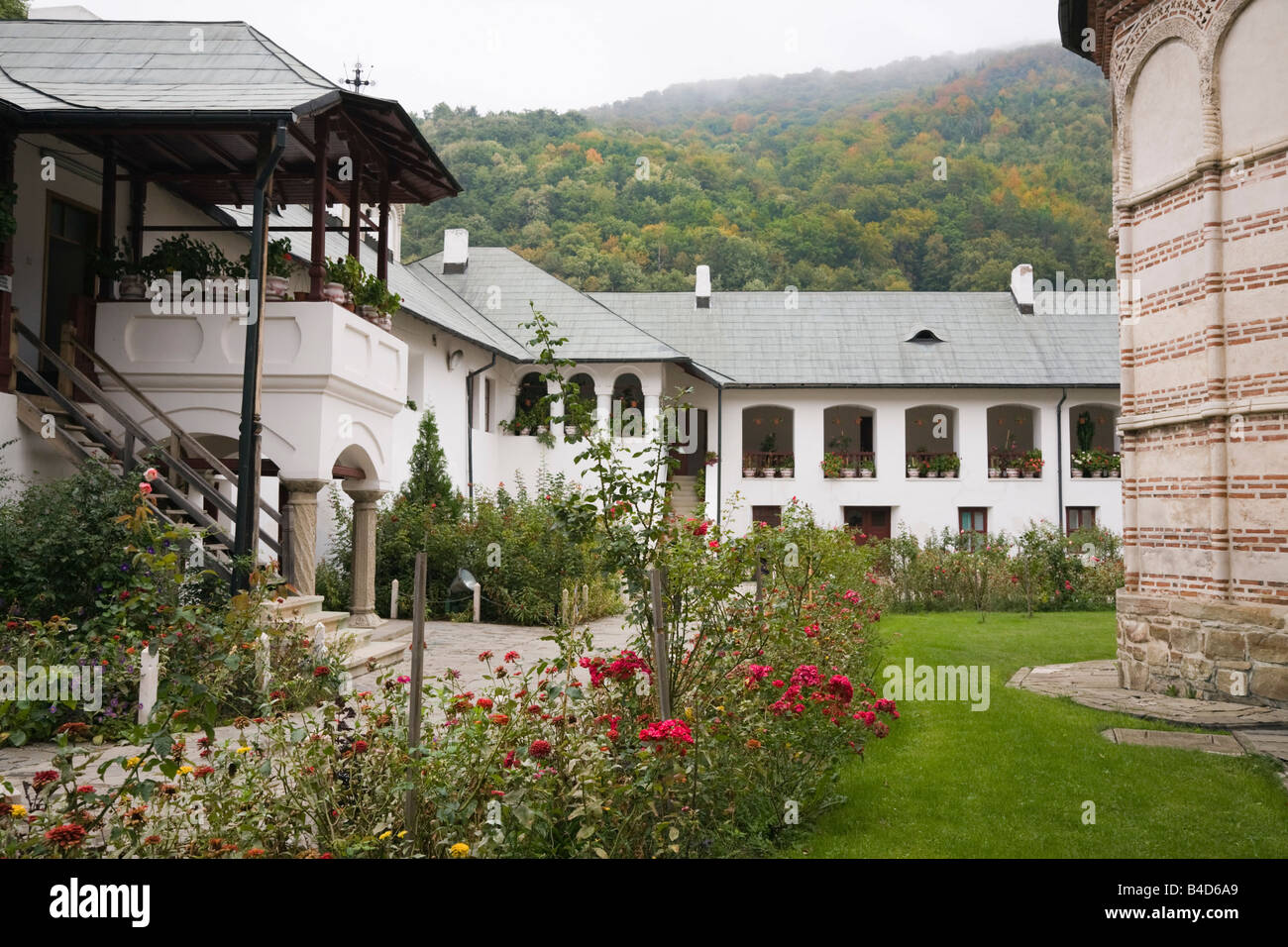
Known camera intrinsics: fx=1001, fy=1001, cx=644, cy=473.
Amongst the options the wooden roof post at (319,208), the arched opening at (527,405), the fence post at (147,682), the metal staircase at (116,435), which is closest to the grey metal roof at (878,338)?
the arched opening at (527,405)

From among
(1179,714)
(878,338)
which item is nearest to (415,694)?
(1179,714)

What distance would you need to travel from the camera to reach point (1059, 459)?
2600cm

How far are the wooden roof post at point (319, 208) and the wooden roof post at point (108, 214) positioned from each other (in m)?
2.03

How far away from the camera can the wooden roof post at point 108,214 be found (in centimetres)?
1005

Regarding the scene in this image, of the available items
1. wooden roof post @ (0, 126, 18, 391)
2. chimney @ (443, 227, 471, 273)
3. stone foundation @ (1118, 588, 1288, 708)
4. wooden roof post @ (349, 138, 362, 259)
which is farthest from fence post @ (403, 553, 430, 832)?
chimney @ (443, 227, 471, 273)

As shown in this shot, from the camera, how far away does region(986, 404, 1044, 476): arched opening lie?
26109 mm

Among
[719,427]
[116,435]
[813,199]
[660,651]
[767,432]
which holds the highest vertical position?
[813,199]

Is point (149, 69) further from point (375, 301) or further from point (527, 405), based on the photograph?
point (527, 405)

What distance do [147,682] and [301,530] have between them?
145 inches

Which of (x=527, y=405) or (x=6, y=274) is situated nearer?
(x=6, y=274)

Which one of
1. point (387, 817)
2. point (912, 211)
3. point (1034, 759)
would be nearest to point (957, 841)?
point (1034, 759)

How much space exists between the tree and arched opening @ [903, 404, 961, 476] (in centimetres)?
1290
